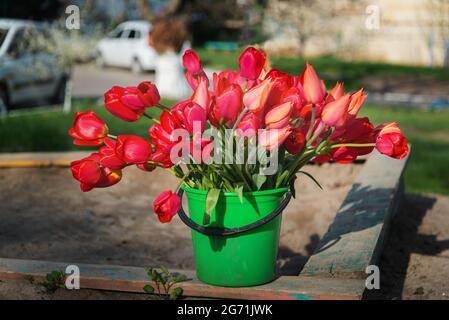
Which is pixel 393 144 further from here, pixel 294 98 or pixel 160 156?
pixel 160 156

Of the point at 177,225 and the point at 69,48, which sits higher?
the point at 69,48

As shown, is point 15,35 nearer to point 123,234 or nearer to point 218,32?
point 123,234

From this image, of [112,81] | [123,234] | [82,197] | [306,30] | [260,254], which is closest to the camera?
[260,254]

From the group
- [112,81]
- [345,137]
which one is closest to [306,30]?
[112,81]

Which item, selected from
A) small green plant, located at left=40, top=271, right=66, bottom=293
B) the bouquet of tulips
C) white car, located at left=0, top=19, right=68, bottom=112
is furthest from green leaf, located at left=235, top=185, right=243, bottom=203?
white car, located at left=0, top=19, right=68, bottom=112

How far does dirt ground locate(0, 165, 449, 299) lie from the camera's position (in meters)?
4.20

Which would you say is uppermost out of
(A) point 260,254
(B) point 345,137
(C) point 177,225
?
(B) point 345,137

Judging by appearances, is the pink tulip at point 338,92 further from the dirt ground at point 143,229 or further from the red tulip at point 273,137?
the dirt ground at point 143,229

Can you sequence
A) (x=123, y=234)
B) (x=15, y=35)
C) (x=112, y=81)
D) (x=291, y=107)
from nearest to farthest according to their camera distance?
1. (x=291, y=107)
2. (x=123, y=234)
3. (x=15, y=35)
4. (x=112, y=81)

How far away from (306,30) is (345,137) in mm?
17922

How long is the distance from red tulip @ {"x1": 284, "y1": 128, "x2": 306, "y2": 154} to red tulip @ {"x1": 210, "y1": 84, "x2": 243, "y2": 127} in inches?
10.6

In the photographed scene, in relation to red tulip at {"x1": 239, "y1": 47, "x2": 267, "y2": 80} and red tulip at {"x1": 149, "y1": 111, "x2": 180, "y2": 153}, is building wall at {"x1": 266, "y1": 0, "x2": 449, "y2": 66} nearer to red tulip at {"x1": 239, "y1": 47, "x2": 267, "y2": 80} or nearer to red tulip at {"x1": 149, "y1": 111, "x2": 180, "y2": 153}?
red tulip at {"x1": 239, "y1": 47, "x2": 267, "y2": 80}

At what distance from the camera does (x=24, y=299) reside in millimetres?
3252

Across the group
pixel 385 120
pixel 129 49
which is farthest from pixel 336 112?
pixel 129 49
